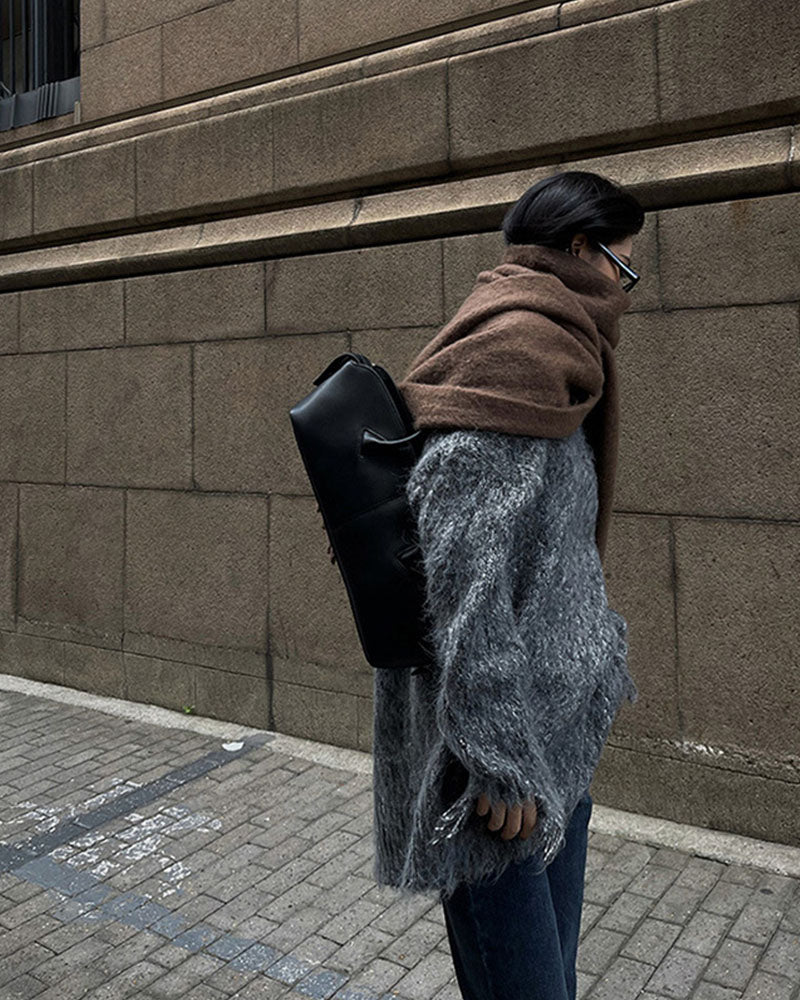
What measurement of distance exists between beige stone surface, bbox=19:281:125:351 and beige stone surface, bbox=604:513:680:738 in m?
3.52

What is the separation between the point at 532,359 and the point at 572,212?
0.36m

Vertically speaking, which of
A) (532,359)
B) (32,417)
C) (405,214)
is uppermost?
(405,214)

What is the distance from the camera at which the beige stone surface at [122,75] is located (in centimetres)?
611

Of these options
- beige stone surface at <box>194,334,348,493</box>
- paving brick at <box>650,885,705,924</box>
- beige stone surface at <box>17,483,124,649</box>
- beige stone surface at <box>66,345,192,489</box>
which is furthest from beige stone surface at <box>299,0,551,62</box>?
paving brick at <box>650,885,705,924</box>

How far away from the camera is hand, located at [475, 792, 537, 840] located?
1.74 meters

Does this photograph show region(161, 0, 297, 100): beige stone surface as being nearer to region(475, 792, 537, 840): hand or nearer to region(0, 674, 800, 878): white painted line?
region(0, 674, 800, 878): white painted line

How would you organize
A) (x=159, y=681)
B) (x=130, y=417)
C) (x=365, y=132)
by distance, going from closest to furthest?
(x=365, y=132) → (x=159, y=681) → (x=130, y=417)

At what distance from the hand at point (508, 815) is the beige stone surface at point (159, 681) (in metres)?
4.26

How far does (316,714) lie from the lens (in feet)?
17.1

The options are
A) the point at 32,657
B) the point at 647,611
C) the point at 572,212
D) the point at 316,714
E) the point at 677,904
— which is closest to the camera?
the point at 572,212

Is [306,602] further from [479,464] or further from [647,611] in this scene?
→ [479,464]

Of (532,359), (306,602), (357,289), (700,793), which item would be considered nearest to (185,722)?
(306,602)

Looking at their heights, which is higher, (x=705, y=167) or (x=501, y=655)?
(x=705, y=167)

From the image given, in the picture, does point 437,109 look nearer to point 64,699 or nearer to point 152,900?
point 152,900
